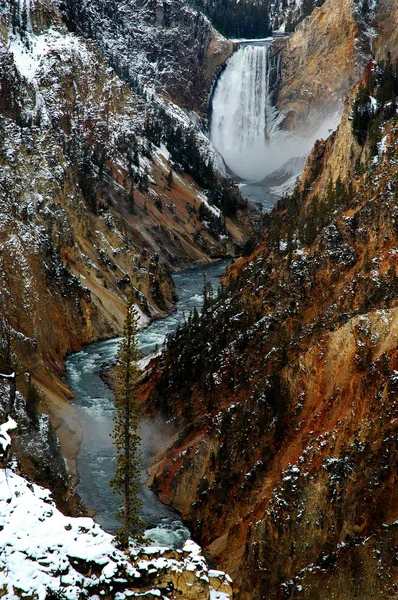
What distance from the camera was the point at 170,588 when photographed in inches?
690

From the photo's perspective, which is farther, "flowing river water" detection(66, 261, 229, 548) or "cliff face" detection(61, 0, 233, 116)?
"cliff face" detection(61, 0, 233, 116)

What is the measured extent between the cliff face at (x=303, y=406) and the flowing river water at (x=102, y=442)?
1.20 m

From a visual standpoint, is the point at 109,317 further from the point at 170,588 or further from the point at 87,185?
the point at 170,588

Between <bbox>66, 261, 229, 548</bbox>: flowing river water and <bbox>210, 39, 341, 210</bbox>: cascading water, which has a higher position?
<bbox>210, 39, 341, 210</bbox>: cascading water

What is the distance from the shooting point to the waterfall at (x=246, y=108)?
182 m

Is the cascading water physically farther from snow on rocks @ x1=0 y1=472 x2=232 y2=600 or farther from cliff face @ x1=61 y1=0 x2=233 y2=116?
snow on rocks @ x1=0 y1=472 x2=232 y2=600

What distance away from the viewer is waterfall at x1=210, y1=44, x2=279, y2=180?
598ft

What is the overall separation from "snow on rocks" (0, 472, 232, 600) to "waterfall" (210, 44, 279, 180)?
550ft

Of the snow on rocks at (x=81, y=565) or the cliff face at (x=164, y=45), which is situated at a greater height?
the cliff face at (x=164, y=45)

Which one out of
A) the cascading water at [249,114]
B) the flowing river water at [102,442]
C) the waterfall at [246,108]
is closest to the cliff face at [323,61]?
the cascading water at [249,114]

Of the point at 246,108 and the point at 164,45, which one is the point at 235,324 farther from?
the point at 246,108

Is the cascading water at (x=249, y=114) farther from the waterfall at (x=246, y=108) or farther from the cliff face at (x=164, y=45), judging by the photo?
the cliff face at (x=164, y=45)

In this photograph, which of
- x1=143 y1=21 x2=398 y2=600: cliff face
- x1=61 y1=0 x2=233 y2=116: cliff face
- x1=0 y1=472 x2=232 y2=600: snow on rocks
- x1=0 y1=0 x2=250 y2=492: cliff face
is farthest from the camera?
x1=61 y1=0 x2=233 y2=116: cliff face

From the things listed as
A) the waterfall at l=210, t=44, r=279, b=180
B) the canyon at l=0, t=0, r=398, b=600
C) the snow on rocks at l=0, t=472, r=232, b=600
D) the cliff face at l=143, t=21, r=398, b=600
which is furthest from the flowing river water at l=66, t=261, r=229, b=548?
the waterfall at l=210, t=44, r=279, b=180
